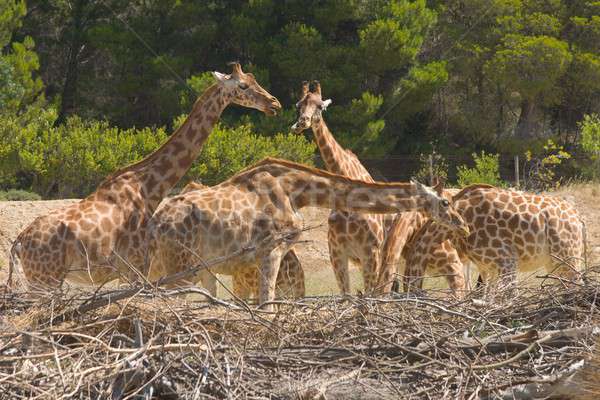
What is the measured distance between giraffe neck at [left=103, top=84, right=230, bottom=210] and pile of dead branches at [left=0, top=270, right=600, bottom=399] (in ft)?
9.54

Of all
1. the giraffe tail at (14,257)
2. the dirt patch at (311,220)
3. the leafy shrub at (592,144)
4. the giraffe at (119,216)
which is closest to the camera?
the giraffe tail at (14,257)

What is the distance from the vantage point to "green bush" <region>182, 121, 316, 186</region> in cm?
2234

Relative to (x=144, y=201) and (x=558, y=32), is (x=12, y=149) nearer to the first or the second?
(x=144, y=201)

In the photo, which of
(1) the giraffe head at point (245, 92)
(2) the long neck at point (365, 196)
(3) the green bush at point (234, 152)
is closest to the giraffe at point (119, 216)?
(1) the giraffe head at point (245, 92)

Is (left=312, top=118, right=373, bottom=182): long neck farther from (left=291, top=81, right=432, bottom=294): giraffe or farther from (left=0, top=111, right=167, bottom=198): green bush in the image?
(left=0, top=111, right=167, bottom=198): green bush

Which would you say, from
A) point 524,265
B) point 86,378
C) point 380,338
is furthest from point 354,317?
point 524,265

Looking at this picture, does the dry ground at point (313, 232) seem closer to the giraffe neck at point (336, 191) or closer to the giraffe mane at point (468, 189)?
the giraffe mane at point (468, 189)

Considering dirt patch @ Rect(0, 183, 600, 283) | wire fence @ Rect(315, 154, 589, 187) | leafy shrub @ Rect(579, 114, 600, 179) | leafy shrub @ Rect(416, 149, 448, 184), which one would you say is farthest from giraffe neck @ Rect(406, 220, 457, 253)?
wire fence @ Rect(315, 154, 589, 187)

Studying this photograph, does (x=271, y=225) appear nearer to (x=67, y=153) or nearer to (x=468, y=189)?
(x=468, y=189)

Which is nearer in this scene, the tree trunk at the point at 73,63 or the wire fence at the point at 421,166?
the wire fence at the point at 421,166

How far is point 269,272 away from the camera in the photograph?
892 centimetres

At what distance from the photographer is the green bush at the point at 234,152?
2234 cm

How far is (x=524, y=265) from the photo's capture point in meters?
11.2

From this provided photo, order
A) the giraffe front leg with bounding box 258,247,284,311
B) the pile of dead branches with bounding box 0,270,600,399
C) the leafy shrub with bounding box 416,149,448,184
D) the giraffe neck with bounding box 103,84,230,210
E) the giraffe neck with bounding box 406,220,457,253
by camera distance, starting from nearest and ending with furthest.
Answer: the pile of dead branches with bounding box 0,270,600,399 < the giraffe front leg with bounding box 258,247,284,311 < the giraffe neck with bounding box 103,84,230,210 < the giraffe neck with bounding box 406,220,457,253 < the leafy shrub with bounding box 416,149,448,184
